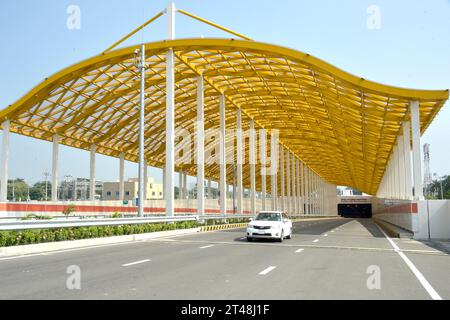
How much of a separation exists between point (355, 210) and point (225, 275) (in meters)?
147

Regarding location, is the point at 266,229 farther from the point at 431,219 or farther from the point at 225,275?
the point at 225,275

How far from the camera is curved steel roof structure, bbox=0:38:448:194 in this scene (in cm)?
3272

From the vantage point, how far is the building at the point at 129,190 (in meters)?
133

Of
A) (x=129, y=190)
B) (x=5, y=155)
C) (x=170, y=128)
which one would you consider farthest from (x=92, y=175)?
(x=129, y=190)

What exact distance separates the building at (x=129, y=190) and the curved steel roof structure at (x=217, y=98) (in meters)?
68.2

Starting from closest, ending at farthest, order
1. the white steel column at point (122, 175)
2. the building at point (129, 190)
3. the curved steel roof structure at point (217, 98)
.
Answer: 1. the curved steel roof structure at point (217, 98)
2. the white steel column at point (122, 175)
3. the building at point (129, 190)

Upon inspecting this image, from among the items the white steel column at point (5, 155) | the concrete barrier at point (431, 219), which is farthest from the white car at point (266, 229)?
the white steel column at point (5, 155)

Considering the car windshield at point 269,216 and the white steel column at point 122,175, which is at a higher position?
the white steel column at point 122,175

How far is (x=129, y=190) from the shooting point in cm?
13525

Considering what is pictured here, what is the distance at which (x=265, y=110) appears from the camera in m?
54.2

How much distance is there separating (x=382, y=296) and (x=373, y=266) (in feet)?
16.0

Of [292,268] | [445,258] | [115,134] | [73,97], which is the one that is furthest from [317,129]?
[292,268]

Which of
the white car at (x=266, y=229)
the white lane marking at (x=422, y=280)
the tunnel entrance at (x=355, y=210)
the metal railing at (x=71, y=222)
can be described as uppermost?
the metal railing at (x=71, y=222)

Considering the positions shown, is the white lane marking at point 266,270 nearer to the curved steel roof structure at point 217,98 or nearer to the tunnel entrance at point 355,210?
the curved steel roof structure at point 217,98
